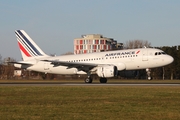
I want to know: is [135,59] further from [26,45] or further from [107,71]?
[26,45]

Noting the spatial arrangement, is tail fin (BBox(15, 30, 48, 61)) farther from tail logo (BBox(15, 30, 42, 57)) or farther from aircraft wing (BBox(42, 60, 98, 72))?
aircraft wing (BBox(42, 60, 98, 72))

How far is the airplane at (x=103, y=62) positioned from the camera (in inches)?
2137

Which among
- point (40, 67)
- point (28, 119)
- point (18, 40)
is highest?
point (18, 40)

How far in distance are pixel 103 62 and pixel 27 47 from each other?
47.6 feet

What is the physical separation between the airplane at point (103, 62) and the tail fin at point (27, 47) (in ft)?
1.70

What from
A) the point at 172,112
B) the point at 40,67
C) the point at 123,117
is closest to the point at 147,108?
the point at 172,112

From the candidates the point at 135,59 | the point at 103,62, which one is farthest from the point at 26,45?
the point at 135,59

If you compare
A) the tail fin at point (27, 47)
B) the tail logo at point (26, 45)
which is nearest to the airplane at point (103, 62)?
the tail fin at point (27, 47)

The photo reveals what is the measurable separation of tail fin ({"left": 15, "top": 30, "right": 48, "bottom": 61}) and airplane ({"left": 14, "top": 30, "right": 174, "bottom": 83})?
1.70ft

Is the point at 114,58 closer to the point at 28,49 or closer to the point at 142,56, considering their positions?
the point at 142,56

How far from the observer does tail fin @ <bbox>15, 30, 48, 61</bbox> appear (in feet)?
210

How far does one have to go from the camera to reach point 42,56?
6412 centimetres

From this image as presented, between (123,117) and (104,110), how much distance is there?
258 centimetres

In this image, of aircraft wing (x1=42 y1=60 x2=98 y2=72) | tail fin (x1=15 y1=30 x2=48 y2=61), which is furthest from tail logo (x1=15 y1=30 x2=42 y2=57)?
aircraft wing (x1=42 y1=60 x2=98 y2=72)
